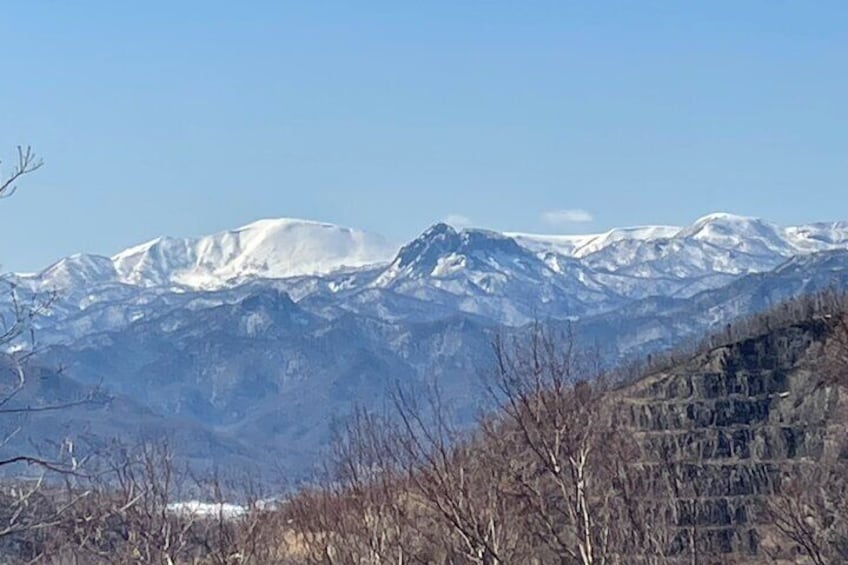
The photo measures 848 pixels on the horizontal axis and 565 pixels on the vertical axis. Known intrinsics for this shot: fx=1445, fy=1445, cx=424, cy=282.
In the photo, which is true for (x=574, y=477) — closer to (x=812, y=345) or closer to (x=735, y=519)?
(x=735, y=519)

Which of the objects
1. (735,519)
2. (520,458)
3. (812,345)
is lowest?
(735,519)

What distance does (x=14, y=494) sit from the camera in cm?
1496

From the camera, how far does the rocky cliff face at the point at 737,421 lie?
9025 centimetres

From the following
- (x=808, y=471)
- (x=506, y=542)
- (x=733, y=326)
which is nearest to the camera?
(x=506, y=542)

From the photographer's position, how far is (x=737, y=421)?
101812mm

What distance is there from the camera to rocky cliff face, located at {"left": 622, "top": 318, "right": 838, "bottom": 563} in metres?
90.2

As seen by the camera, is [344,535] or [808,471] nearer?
[344,535]

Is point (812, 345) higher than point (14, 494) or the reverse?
the reverse

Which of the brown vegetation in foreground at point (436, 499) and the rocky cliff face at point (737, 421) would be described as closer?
the brown vegetation in foreground at point (436, 499)

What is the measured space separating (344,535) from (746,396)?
69217 millimetres

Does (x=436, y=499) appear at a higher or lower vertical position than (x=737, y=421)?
higher

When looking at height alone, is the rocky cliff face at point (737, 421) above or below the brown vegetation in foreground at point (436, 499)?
below

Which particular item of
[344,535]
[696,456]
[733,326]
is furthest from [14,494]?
[733,326]

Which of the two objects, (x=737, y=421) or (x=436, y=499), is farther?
(x=737, y=421)
